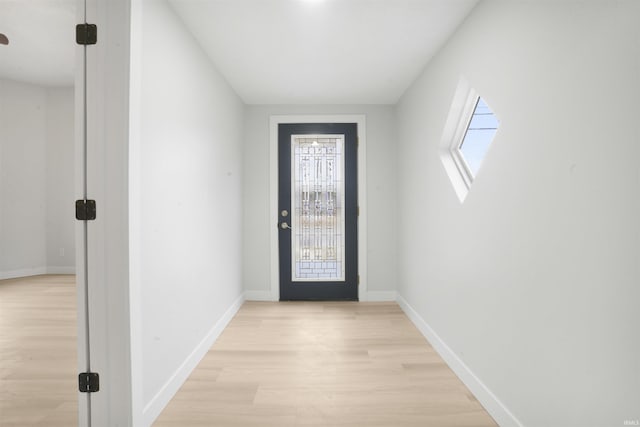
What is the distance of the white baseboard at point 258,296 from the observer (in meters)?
4.25

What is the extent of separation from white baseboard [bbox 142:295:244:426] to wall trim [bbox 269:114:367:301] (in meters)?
1.13

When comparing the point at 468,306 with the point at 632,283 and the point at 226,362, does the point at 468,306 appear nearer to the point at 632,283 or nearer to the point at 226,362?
the point at 632,283

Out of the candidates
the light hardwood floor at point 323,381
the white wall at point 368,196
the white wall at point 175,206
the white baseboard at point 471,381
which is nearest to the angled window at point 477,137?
the white baseboard at point 471,381

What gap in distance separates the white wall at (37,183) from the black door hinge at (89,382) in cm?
274

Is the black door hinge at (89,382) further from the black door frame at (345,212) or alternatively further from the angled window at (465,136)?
the black door frame at (345,212)

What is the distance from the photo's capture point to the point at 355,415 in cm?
187

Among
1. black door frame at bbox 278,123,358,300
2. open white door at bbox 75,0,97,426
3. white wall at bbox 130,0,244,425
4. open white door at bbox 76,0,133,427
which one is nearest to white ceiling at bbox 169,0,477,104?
white wall at bbox 130,0,244,425

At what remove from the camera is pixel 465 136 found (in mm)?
2568

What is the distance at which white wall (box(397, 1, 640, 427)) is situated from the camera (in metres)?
1.09

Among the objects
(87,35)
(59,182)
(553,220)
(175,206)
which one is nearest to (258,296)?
(175,206)

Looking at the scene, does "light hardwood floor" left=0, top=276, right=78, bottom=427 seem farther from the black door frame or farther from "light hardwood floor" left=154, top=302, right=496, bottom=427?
the black door frame

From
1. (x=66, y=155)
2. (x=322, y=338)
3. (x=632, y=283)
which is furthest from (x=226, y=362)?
(x=66, y=155)

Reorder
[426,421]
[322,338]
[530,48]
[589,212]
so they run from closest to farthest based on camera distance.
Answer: [589,212] < [530,48] < [426,421] < [322,338]

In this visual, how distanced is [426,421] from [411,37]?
103 inches
